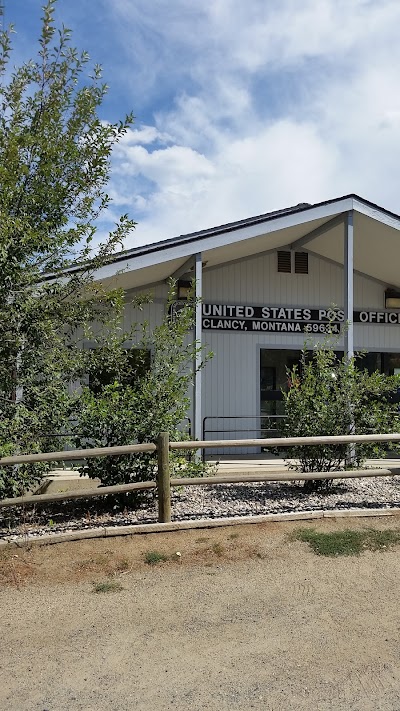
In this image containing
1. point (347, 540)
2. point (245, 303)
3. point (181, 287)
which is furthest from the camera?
point (245, 303)

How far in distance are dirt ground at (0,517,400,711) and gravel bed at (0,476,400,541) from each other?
0.55 meters

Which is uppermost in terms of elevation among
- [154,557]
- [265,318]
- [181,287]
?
[181,287]

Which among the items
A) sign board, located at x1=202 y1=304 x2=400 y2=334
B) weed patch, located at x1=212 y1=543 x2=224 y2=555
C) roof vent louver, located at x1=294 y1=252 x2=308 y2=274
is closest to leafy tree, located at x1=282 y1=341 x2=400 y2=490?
weed patch, located at x1=212 y1=543 x2=224 y2=555

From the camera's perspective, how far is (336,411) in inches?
284

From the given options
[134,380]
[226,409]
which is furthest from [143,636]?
[226,409]

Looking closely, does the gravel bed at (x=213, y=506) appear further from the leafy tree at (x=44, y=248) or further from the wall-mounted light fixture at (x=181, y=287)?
the wall-mounted light fixture at (x=181, y=287)

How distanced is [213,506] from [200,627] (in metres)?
2.81

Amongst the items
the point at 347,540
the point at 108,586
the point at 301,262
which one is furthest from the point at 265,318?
the point at 108,586

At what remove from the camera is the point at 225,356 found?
1220 centimetres

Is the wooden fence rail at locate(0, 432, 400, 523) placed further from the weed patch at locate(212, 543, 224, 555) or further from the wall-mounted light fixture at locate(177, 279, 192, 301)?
the wall-mounted light fixture at locate(177, 279, 192, 301)

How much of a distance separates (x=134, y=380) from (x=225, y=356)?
5321 millimetres

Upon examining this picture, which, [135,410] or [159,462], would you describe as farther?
[135,410]

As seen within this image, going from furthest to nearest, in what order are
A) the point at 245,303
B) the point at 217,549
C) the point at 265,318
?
the point at 265,318 < the point at 245,303 < the point at 217,549

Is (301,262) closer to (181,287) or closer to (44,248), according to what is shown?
(181,287)
